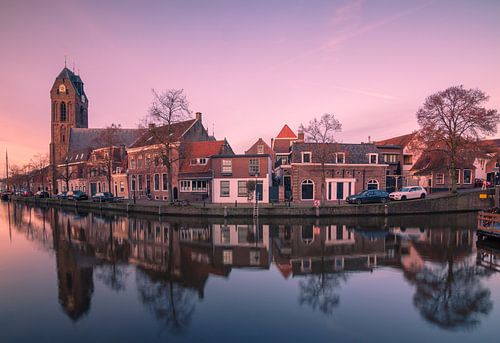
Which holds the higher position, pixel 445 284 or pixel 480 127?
pixel 480 127

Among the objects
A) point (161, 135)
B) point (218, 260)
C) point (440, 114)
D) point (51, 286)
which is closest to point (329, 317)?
point (218, 260)

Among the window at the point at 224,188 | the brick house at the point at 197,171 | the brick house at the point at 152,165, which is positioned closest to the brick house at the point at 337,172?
the window at the point at 224,188

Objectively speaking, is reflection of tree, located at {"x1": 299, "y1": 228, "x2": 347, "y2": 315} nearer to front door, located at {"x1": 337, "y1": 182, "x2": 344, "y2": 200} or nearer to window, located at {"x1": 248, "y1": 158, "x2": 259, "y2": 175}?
window, located at {"x1": 248, "y1": 158, "x2": 259, "y2": 175}

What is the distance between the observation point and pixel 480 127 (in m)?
30.5

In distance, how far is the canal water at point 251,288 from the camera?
7.25 m

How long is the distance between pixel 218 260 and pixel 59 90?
87.2 metres

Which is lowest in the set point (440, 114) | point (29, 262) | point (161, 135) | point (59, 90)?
point (29, 262)

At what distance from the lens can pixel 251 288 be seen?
9992 millimetres

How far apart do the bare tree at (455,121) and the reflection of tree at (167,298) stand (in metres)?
33.4

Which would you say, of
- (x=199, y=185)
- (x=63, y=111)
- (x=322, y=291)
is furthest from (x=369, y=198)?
(x=63, y=111)

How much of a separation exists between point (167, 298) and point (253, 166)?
2424cm

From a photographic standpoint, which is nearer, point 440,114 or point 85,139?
point 440,114

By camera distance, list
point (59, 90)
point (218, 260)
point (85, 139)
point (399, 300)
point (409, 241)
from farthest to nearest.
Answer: point (59, 90)
point (85, 139)
point (409, 241)
point (218, 260)
point (399, 300)

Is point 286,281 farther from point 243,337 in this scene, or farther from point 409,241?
point 409,241
